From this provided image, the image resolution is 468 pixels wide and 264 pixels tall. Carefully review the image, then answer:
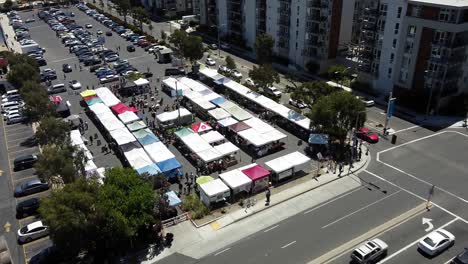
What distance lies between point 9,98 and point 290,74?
182ft

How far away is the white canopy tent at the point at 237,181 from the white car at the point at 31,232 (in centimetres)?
1994

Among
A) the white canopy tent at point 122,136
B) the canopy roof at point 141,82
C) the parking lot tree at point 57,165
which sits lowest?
the white canopy tent at point 122,136

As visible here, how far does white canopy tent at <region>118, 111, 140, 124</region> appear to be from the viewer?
204ft

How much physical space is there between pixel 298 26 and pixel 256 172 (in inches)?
2003

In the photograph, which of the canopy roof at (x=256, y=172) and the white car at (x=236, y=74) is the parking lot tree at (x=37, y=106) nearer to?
the canopy roof at (x=256, y=172)

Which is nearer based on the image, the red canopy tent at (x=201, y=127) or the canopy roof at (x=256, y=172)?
the canopy roof at (x=256, y=172)

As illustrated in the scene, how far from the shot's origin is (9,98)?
7450 cm

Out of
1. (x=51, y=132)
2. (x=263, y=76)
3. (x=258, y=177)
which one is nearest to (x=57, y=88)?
(x=51, y=132)

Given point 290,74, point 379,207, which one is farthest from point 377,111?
point 379,207

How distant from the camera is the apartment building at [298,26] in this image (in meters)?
83.9

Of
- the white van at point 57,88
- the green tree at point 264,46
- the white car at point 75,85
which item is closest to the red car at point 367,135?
the green tree at point 264,46

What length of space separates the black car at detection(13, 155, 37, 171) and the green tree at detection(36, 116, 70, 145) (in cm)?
435

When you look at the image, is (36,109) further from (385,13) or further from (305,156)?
(385,13)

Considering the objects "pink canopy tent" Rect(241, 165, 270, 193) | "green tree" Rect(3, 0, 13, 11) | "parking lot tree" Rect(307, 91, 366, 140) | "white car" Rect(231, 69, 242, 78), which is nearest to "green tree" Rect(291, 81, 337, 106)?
"parking lot tree" Rect(307, 91, 366, 140)
